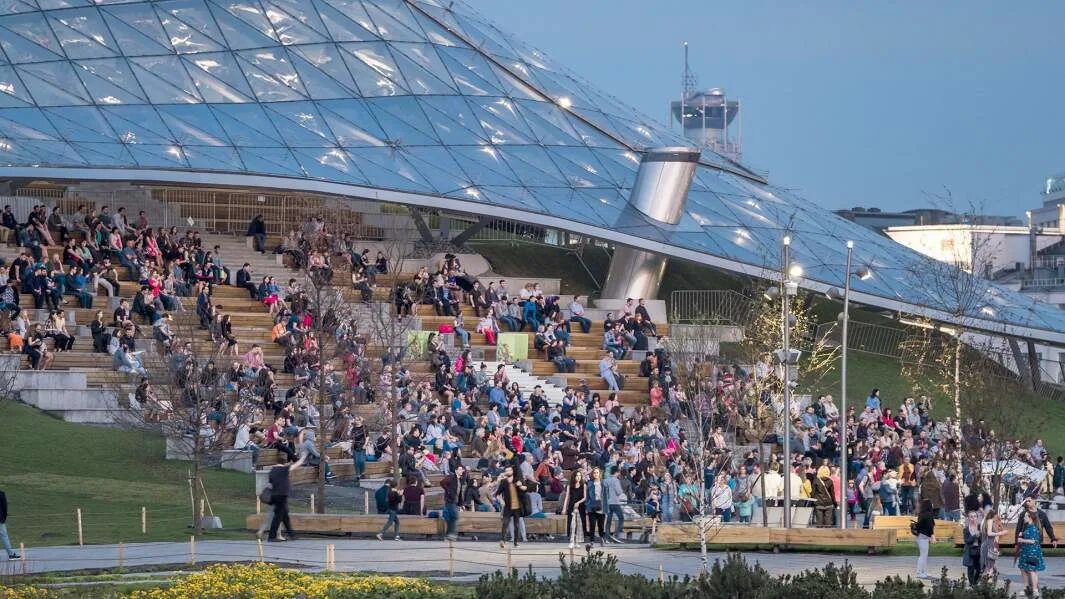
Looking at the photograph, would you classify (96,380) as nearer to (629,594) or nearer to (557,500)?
(557,500)

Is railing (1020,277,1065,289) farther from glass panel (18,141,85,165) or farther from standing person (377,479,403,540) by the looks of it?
standing person (377,479,403,540)

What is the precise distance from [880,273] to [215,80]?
19.1 metres

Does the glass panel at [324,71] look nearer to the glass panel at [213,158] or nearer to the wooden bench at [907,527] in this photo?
the glass panel at [213,158]

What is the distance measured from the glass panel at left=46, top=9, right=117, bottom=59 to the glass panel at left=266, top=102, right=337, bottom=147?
4.91 metres

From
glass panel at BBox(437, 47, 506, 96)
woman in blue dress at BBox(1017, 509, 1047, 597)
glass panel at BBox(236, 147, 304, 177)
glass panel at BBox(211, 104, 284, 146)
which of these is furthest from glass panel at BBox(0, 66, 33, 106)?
woman in blue dress at BBox(1017, 509, 1047, 597)

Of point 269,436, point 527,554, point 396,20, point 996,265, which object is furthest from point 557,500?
point 996,265

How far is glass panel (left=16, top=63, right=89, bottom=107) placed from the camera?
48.4 metres

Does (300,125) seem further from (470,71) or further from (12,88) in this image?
(12,88)

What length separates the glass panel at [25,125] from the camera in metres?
46.6

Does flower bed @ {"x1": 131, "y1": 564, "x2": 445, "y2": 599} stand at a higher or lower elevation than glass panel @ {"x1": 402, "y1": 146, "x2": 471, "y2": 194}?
lower

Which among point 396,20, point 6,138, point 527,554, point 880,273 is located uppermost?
point 396,20

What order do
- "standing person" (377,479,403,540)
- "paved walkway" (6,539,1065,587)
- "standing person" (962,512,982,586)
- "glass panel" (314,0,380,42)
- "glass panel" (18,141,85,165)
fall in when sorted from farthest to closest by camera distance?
"glass panel" (314,0,380,42) < "glass panel" (18,141,85,165) < "standing person" (377,479,403,540) < "standing person" (962,512,982,586) < "paved walkway" (6,539,1065,587)

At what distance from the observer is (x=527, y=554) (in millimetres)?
25984

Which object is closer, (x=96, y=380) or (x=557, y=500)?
(x=557, y=500)
